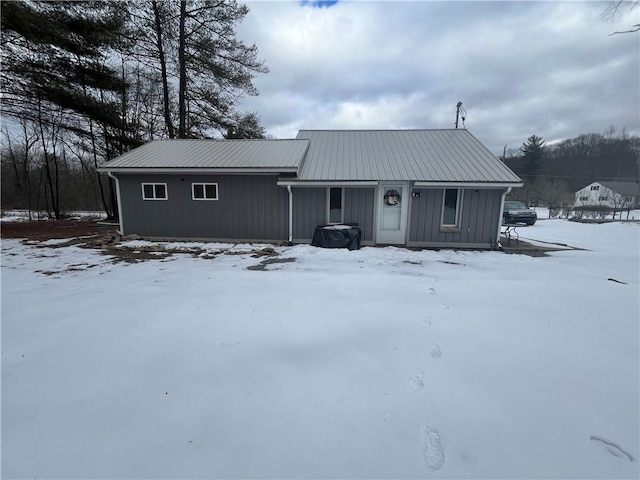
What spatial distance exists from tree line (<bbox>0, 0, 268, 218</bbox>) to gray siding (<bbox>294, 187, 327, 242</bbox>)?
7.81m

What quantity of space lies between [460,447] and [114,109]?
14.7 meters

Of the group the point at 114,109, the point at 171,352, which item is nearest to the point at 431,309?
the point at 171,352

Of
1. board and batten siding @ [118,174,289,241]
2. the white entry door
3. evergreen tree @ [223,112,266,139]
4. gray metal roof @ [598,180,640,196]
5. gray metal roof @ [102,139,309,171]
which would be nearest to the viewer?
the white entry door

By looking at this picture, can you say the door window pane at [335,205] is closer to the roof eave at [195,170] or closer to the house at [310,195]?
the house at [310,195]

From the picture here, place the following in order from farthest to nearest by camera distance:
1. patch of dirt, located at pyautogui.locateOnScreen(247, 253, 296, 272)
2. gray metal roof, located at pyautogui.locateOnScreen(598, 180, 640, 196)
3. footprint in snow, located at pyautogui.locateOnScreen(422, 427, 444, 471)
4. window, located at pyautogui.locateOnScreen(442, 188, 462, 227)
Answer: gray metal roof, located at pyautogui.locateOnScreen(598, 180, 640, 196) < window, located at pyautogui.locateOnScreen(442, 188, 462, 227) < patch of dirt, located at pyautogui.locateOnScreen(247, 253, 296, 272) < footprint in snow, located at pyautogui.locateOnScreen(422, 427, 444, 471)

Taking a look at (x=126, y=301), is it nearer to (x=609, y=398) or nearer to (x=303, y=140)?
(x=609, y=398)

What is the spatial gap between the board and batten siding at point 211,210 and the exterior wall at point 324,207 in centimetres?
46

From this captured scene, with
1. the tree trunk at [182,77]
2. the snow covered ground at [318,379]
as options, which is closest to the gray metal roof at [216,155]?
the tree trunk at [182,77]

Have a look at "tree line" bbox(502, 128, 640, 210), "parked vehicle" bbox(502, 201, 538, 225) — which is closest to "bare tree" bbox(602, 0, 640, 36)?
"parked vehicle" bbox(502, 201, 538, 225)

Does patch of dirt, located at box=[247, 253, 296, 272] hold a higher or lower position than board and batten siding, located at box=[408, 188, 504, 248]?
lower

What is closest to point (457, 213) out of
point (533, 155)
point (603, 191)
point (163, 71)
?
point (163, 71)

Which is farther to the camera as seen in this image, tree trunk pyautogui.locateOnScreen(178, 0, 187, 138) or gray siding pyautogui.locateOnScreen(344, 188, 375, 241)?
tree trunk pyautogui.locateOnScreen(178, 0, 187, 138)

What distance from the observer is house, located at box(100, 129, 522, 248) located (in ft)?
26.8

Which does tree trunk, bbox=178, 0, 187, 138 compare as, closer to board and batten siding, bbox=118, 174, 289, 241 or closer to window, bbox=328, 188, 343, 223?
board and batten siding, bbox=118, 174, 289, 241
